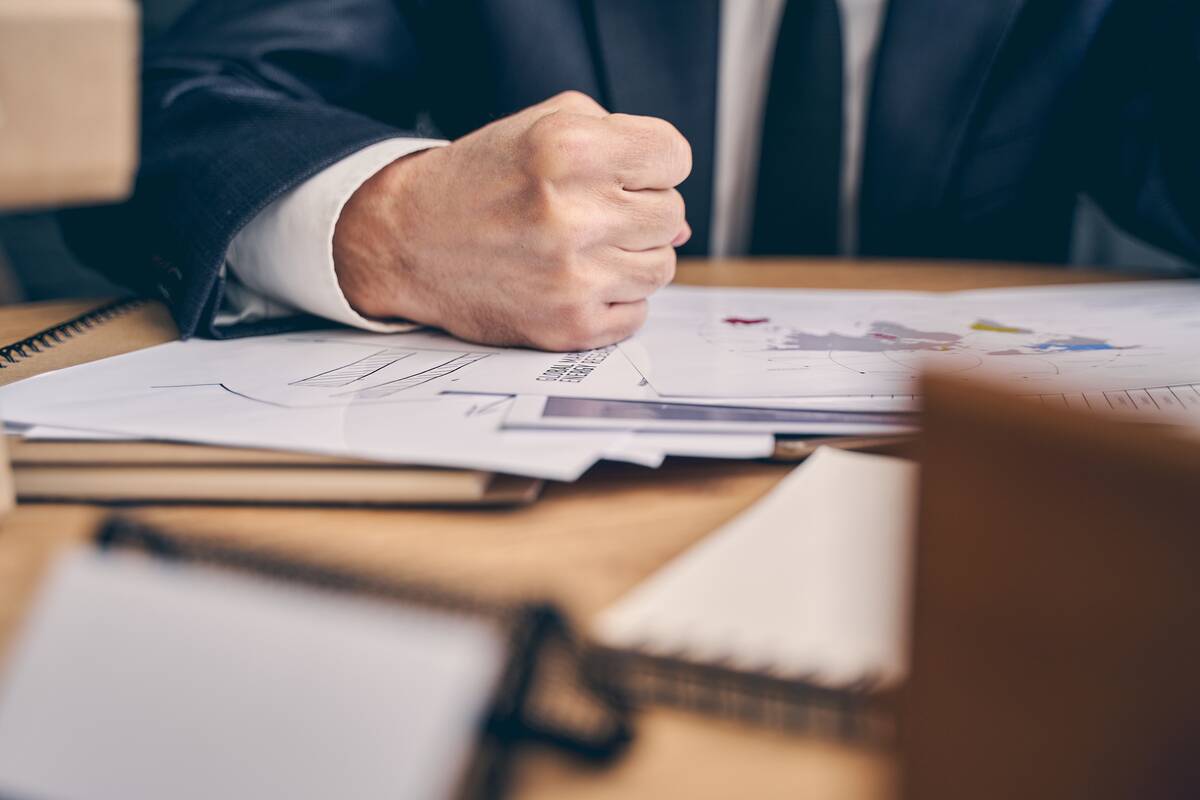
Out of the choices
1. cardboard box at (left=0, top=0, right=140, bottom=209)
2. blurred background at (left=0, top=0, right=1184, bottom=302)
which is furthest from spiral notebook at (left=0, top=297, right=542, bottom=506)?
blurred background at (left=0, top=0, right=1184, bottom=302)

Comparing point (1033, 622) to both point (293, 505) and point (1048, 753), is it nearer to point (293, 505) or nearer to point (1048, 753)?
point (1048, 753)

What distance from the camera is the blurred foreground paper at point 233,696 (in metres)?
0.15

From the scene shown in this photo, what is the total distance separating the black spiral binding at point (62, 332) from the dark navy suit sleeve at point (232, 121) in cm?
3

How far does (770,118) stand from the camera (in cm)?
98

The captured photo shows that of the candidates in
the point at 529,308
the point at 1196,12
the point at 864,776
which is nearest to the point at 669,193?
the point at 529,308

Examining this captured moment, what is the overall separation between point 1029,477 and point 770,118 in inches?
36.4

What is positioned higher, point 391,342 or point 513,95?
point 513,95

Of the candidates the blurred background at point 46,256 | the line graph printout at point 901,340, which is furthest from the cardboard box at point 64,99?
the blurred background at point 46,256

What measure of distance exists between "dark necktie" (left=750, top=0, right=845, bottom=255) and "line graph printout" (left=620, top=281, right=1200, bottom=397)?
0.35 meters

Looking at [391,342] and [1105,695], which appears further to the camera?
[391,342]

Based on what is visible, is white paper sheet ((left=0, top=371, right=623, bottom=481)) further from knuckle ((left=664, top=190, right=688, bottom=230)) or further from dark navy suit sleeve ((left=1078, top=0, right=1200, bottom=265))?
dark navy suit sleeve ((left=1078, top=0, right=1200, bottom=265))

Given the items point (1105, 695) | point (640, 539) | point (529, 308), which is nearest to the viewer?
point (1105, 695)

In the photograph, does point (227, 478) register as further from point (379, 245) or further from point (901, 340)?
point (901, 340)

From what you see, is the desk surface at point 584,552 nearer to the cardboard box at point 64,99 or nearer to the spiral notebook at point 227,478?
the spiral notebook at point 227,478
